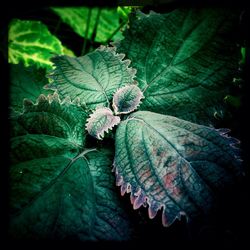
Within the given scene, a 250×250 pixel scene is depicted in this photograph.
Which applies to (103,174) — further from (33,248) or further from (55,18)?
(55,18)

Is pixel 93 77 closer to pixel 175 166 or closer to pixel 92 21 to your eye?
pixel 175 166

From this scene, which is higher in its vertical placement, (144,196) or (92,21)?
(92,21)

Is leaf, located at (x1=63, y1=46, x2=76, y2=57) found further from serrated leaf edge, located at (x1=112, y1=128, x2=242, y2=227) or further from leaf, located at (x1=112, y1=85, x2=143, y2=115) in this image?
serrated leaf edge, located at (x1=112, y1=128, x2=242, y2=227)

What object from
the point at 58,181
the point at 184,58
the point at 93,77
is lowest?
the point at 58,181

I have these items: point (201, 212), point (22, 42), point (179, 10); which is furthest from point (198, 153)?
point (22, 42)

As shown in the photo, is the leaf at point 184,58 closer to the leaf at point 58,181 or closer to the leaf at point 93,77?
the leaf at point 93,77

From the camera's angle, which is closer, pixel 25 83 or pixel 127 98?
pixel 127 98

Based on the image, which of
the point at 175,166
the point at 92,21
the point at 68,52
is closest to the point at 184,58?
the point at 175,166

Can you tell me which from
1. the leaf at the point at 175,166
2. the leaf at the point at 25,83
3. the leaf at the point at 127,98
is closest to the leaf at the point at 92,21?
the leaf at the point at 25,83
